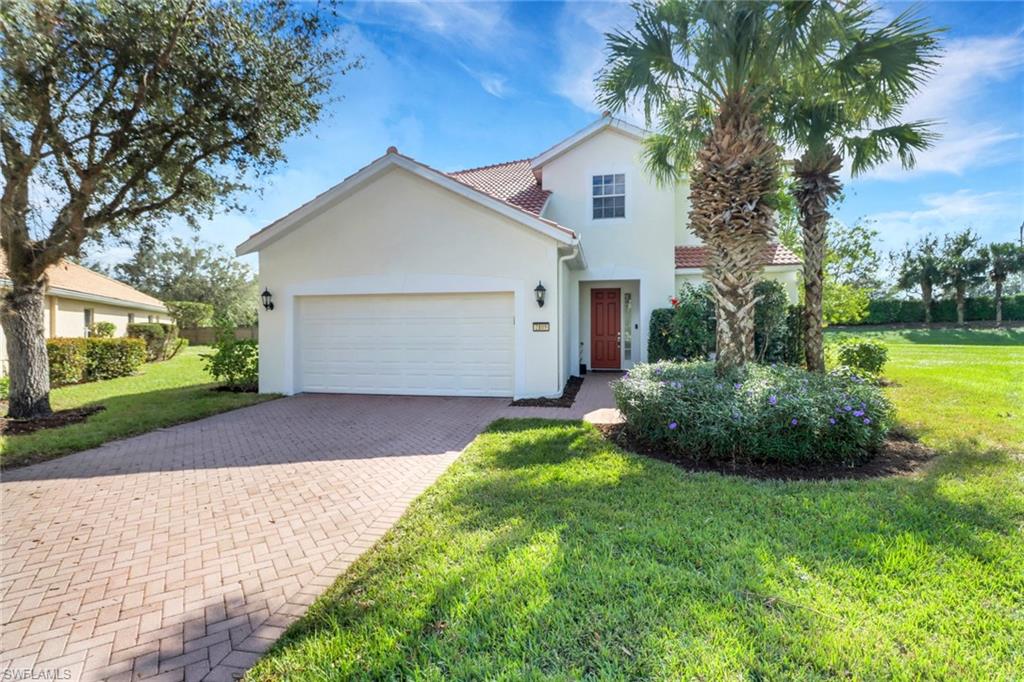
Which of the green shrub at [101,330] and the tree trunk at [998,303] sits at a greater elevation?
the tree trunk at [998,303]

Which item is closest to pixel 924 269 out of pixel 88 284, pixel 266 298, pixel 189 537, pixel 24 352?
pixel 266 298

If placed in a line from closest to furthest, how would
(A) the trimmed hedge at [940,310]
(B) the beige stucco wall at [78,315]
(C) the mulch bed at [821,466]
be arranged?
(C) the mulch bed at [821,466] → (B) the beige stucco wall at [78,315] → (A) the trimmed hedge at [940,310]

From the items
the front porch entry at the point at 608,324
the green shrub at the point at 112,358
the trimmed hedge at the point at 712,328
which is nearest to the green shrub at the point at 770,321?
the trimmed hedge at the point at 712,328

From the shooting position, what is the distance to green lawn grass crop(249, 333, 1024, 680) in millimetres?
2549

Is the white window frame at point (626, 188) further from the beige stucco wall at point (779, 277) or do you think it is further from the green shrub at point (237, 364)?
the green shrub at point (237, 364)

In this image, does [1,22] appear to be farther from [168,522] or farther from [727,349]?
[727,349]

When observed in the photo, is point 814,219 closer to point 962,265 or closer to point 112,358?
point 112,358

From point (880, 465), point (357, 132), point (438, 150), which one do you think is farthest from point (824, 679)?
point (438, 150)

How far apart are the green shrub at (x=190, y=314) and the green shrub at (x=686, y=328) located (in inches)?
1288

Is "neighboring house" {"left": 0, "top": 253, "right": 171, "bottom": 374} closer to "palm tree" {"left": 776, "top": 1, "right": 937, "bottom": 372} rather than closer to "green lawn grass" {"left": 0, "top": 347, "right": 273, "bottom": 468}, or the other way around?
"green lawn grass" {"left": 0, "top": 347, "right": 273, "bottom": 468}

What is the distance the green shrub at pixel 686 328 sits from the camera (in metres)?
12.3

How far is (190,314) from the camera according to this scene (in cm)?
3281

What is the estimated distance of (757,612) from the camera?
2.89 m

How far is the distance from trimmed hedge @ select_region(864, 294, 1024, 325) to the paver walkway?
4435 cm
